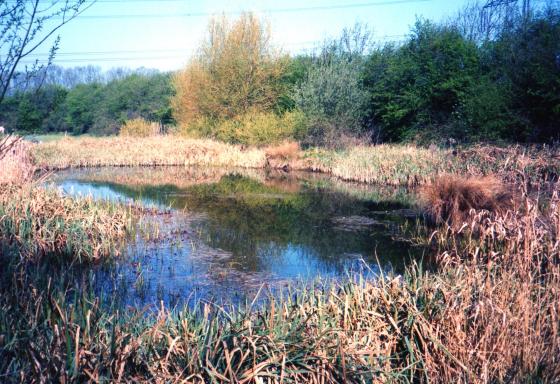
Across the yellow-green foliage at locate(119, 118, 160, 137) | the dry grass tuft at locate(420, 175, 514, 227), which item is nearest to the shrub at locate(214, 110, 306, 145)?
the yellow-green foliage at locate(119, 118, 160, 137)

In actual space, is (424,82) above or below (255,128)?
above

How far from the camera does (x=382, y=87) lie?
947 inches

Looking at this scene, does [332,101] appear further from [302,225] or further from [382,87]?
[302,225]

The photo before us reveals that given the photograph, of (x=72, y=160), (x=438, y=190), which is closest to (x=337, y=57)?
(x=72, y=160)

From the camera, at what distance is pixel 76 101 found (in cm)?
4962

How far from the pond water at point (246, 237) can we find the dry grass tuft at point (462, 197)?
925mm

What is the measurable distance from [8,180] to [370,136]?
673 inches

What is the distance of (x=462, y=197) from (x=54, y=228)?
702 cm

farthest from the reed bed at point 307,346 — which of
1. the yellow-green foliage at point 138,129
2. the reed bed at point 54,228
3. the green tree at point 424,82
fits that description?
the yellow-green foliage at point 138,129

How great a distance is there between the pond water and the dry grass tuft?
0.92 metres

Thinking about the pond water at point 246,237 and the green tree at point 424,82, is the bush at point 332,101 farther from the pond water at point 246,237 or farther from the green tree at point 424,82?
the pond water at point 246,237

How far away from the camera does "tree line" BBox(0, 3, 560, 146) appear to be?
16.7 metres

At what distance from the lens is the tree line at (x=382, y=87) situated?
16.7m

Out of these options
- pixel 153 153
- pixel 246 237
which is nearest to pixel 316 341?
pixel 246 237
